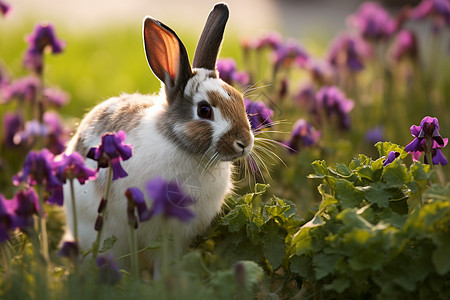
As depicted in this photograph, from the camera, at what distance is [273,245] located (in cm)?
298

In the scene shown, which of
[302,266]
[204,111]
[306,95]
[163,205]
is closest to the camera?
[163,205]

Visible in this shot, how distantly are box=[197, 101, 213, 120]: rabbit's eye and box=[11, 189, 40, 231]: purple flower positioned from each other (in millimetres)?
860

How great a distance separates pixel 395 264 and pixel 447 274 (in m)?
0.22

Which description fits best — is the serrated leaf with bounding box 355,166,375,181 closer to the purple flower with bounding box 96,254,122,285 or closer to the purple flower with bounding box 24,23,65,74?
the purple flower with bounding box 96,254,122,285

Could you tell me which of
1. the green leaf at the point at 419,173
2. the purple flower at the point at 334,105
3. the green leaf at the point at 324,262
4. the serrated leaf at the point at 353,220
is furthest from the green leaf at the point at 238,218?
the purple flower at the point at 334,105

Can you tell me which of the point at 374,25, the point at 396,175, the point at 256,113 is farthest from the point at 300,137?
the point at 374,25

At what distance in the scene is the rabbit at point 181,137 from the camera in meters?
3.02

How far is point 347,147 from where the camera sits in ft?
14.2

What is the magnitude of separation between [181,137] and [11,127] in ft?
6.88

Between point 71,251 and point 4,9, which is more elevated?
point 4,9

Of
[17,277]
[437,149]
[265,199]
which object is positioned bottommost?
[265,199]

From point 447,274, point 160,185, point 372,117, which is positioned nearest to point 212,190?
point 160,185

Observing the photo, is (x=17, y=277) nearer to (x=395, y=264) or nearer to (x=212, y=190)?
(x=212, y=190)

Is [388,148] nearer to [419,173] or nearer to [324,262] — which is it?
[419,173]
